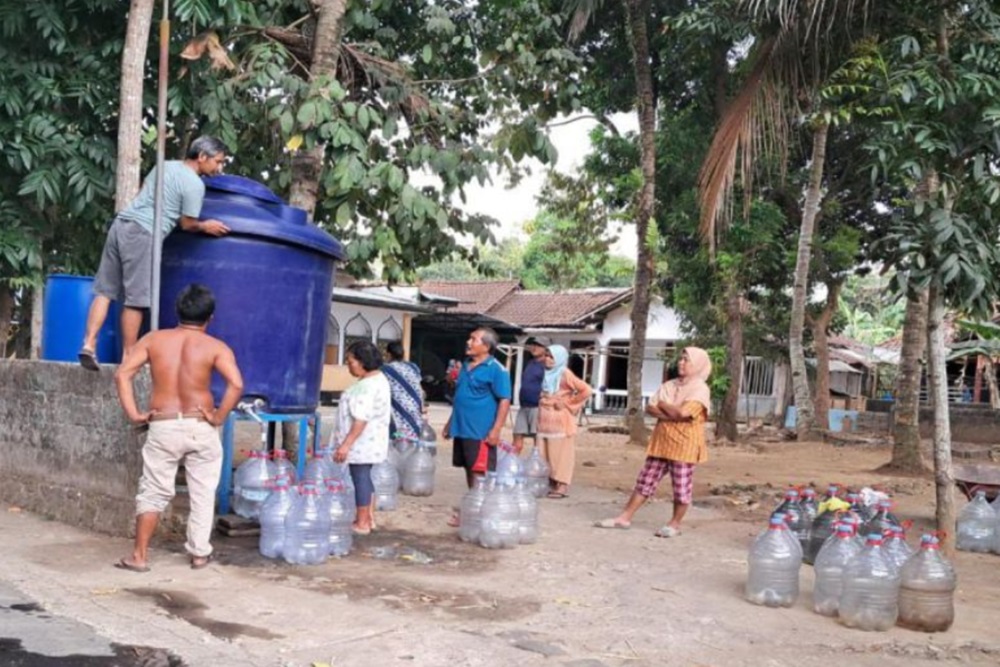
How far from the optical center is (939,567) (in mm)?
5020

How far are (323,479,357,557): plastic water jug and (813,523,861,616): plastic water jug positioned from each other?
2808 mm

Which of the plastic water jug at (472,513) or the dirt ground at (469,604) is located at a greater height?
the plastic water jug at (472,513)

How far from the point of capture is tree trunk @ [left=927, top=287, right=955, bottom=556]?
22.5ft

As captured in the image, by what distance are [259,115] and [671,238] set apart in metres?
11.5

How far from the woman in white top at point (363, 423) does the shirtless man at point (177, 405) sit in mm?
1139

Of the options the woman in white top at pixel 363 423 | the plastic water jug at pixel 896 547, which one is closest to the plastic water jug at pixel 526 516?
the woman in white top at pixel 363 423

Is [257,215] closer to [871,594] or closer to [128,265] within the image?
[128,265]

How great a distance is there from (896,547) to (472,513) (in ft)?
8.98

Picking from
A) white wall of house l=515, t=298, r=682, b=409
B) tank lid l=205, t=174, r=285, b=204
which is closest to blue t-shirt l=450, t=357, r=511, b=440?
tank lid l=205, t=174, r=285, b=204

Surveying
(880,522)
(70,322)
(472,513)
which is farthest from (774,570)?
(70,322)

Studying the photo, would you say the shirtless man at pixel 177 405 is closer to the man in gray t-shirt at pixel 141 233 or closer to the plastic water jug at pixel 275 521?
the plastic water jug at pixel 275 521

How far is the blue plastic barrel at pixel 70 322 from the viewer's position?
259 inches

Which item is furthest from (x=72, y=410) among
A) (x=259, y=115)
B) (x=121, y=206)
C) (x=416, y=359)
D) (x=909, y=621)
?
(x=416, y=359)

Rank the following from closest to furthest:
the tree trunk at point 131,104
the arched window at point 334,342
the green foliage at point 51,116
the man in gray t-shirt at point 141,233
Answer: the man in gray t-shirt at point 141,233
the tree trunk at point 131,104
the green foliage at point 51,116
the arched window at point 334,342
